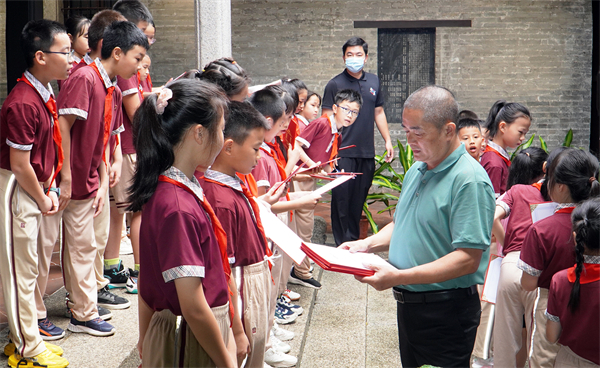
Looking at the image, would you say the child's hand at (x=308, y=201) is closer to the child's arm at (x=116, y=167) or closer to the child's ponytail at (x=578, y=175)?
the child's ponytail at (x=578, y=175)

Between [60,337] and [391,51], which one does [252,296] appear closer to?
[60,337]

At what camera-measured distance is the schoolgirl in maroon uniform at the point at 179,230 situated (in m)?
1.62

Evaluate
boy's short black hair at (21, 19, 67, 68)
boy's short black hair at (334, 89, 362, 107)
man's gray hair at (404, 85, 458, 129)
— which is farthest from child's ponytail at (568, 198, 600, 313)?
boy's short black hair at (334, 89, 362, 107)

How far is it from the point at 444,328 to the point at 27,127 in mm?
2172

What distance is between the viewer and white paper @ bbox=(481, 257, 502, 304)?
3368 millimetres

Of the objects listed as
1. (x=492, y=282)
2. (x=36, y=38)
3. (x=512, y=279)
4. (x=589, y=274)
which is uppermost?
(x=36, y=38)

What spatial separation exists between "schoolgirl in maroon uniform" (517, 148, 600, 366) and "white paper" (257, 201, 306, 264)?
1.14 metres

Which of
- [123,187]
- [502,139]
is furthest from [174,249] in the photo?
[502,139]

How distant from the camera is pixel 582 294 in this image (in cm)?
239

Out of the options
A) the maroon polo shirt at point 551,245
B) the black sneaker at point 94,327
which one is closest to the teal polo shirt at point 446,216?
the maroon polo shirt at point 551,245

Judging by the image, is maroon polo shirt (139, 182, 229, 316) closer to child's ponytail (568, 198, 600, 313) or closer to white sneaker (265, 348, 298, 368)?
child's ponytail (568, 198, 600, 313)

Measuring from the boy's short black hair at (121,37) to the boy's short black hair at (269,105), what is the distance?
0.82 meters

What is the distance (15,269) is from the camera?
2.84 meters

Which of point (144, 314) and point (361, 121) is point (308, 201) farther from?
point (361, 121)
